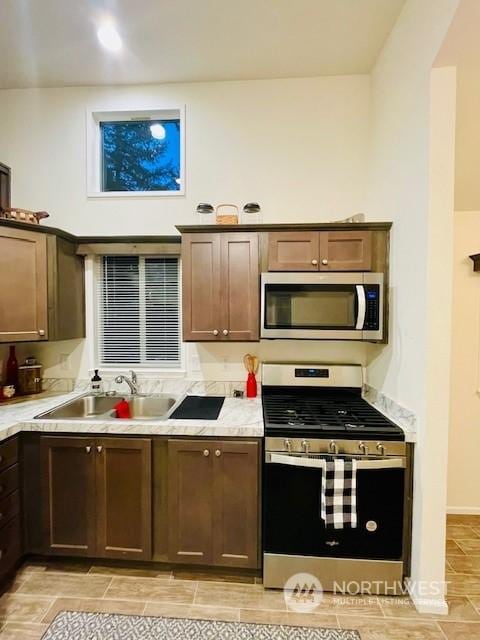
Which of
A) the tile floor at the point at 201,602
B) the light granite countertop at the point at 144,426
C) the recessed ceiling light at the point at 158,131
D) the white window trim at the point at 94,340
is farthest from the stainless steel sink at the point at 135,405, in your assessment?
the recessed ceiling light at the point at 158,131

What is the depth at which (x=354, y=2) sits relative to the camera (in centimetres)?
197

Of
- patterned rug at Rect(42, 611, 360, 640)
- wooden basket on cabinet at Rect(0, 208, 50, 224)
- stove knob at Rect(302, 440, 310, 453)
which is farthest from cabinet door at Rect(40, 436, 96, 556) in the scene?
wooden basket on cabinet at Rect(0, 208, 50, 224)

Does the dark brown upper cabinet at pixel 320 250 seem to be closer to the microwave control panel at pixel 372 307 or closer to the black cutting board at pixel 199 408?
the microwave control panel at pixel 372 307

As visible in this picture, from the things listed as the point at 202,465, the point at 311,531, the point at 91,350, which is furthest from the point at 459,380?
the point at 91,350

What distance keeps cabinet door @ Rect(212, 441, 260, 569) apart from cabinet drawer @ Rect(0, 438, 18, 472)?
48.6 inches

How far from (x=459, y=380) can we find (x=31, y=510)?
321 centimetres

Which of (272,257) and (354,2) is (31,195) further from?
(354,2)

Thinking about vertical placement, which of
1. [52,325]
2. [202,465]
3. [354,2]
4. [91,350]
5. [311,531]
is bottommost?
[311,531]

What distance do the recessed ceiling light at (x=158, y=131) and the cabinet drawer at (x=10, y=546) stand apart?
10.1ft

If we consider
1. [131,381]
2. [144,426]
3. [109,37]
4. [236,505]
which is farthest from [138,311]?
[109,37]

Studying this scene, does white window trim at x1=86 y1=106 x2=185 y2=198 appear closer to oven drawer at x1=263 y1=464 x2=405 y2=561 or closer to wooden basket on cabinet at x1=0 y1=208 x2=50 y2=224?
wooden basket on cabinet at x1=0 y1=208 x2=50 y2=224

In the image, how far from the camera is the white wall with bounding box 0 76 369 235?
2633 millimetres

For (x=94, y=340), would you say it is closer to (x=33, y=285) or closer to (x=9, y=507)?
(x=33, y=285)

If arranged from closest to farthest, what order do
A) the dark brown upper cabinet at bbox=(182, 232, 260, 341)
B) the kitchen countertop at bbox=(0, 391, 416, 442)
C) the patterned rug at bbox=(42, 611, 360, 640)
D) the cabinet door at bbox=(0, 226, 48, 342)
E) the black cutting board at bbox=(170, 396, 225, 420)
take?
the patterned rug at bbox=(42, 611, 360, 640)
the kitchen countertop at bbox=(0, 391, 416, 442)
the black cutting board at bbox=(170, 396, 225, 420)
the cabinet door at bbox=(0, 226, 48, 342)
the dark brown upper cabinet at bbox=(182, 232, 260, 341)
